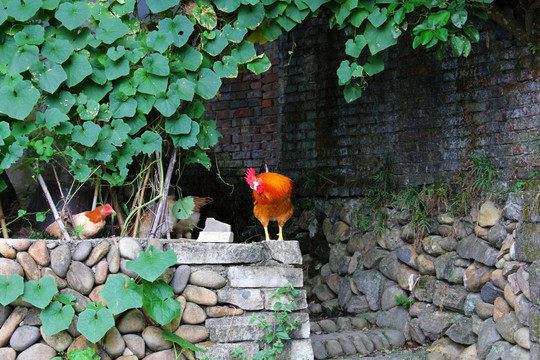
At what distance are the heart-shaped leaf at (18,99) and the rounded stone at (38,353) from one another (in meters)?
1.14

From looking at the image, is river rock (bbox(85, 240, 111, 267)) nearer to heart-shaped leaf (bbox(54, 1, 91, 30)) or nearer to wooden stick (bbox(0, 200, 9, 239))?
wooden stick (bbox(0, 200, 9, 239))

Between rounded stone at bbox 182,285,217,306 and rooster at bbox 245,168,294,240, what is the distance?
71 centimetres

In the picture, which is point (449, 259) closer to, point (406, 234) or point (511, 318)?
point (406, 234)

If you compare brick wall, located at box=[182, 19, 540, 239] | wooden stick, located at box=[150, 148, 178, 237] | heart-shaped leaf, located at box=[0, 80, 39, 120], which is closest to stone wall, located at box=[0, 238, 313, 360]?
wooden stick, located at box=[150, 148, 178, 237]

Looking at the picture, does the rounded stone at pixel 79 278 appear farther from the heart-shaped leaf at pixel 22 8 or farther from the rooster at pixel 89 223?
the heart-shaped leaf at pixel 22 8

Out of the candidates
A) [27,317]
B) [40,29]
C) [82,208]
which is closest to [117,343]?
[27,317]

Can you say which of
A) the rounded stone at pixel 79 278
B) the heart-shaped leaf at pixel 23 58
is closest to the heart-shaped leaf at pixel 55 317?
the rounded stone at pixel 79 278

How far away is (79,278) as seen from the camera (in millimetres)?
3143

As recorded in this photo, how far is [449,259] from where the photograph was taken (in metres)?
4.95

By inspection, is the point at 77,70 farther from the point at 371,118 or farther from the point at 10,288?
the point at 371,118

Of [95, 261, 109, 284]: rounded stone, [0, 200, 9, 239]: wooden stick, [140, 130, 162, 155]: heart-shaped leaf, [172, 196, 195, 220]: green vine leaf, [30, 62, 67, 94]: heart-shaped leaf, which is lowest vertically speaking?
[95, 261, 109, 284]: rounded stone

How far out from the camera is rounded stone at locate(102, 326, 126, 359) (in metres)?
3.13

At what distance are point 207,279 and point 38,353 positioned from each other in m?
0.91

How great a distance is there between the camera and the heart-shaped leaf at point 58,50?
3.27 m
